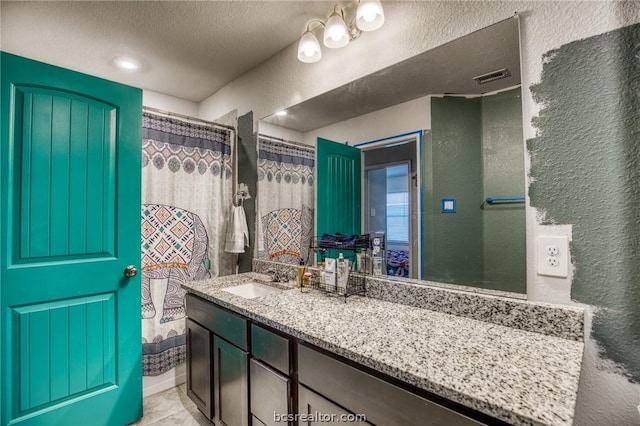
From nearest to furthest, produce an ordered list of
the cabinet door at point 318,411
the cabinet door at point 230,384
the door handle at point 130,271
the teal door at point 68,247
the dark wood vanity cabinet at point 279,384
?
the dark wood vanity cabinet at point 279,384, the cabinet door at point 318,411, the cabinet door at point 230,384, the teal door at point 68,247, the door handle at point 130,271

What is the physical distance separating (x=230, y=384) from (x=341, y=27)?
→ 74.1 inches

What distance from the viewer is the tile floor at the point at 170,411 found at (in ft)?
5.92

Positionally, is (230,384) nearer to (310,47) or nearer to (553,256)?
(553,256)

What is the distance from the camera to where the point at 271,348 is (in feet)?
3.94

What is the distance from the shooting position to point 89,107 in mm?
1677

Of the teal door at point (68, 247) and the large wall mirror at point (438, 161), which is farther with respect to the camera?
the teal door at point (68, 247)

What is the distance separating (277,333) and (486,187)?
104 cm

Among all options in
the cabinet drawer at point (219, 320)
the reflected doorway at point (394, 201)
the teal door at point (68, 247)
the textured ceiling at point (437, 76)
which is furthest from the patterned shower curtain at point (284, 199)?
the teal door at point (68, 247)

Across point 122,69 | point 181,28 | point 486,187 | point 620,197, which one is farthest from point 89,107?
point 620,197

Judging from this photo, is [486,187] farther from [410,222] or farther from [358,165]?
[358,165]

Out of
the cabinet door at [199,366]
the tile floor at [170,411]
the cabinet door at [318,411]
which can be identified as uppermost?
the cabinet door at [318,411]

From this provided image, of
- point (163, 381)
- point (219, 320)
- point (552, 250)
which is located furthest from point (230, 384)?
point (552, 250)

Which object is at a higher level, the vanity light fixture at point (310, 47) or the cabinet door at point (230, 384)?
the vanity light fixture at point (310, 47)

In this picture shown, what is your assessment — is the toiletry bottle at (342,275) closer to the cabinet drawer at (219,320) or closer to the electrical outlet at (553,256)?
the cabinet drawer at (219,320)
